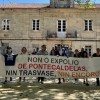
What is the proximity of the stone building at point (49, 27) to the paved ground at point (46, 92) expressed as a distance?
19248 mm

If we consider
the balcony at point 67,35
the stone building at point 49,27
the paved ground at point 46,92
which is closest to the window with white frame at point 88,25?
the stone building at point 49,27

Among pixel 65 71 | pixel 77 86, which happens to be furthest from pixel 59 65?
pixel 77 86

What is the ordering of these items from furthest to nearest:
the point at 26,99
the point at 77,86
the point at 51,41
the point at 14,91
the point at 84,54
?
the point at 51,41
the point at 84,54
the point at 77,86
the point at 14,91
the point at 26,99

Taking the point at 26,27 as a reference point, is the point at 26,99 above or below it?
below

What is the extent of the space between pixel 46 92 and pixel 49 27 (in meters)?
21.6

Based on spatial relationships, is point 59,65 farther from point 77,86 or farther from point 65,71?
point 77,86

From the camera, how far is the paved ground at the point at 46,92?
8476mm

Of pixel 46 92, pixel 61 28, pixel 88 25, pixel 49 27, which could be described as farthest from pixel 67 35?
pixel 46 92

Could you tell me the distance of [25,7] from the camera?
105 feet

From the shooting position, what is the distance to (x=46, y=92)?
938 cm

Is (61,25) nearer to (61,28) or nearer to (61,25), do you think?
(61,25)

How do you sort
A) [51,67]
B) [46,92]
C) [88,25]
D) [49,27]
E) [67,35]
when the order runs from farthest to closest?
[88,25], [49,27], [67,35], [51,67], [46,92]

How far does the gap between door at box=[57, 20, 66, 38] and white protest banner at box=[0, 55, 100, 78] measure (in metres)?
18.7

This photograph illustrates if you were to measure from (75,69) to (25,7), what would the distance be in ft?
70.8
